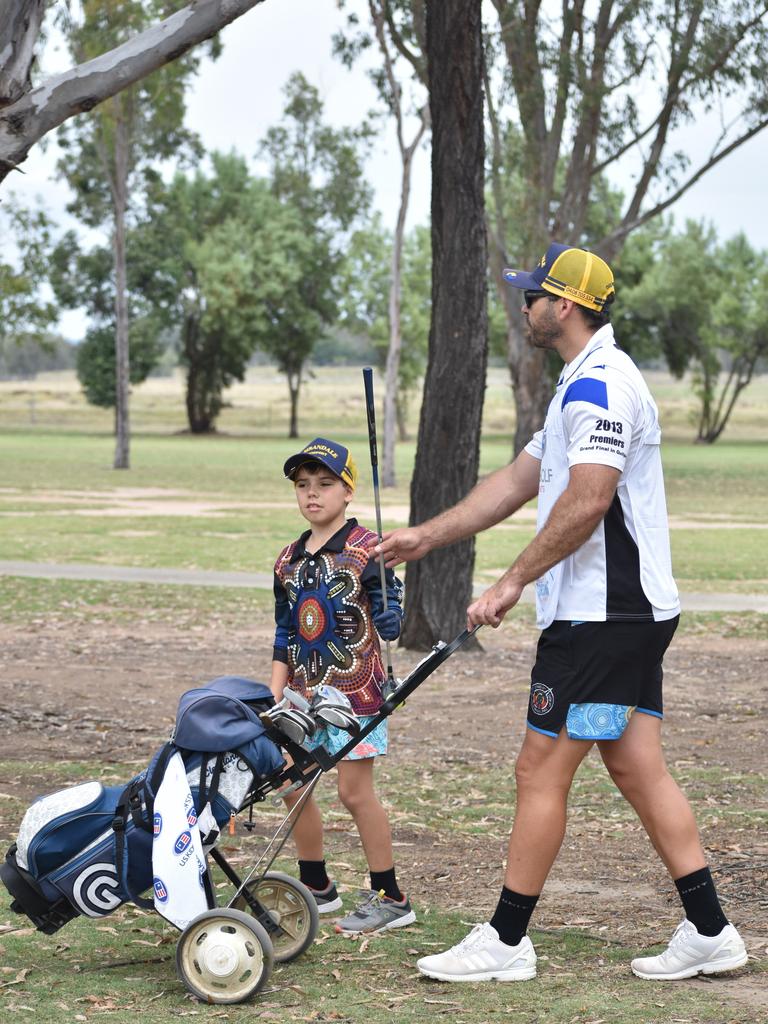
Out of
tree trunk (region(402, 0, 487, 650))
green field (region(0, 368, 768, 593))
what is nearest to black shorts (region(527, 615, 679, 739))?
tree trunk (region(402, 0, 487, 650))

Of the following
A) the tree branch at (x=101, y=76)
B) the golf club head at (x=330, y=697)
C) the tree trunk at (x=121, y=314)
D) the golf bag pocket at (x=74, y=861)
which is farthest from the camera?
the tree trunk at (x=121, y=314)

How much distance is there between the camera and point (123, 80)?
785 centimetres

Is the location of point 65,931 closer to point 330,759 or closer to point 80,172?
point 330,759

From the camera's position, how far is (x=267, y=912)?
4.41m

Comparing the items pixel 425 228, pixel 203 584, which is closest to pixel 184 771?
pixel 203 584

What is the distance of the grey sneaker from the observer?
4844mm

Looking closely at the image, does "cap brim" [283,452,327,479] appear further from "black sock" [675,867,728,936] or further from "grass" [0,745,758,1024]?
"black sock" [675,867,728,936]

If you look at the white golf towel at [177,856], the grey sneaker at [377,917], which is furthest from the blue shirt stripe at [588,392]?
the grey sneaker at [377,917]

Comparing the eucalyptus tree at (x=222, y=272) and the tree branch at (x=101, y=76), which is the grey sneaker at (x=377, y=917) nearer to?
the tree branch at (x=101, y=76)

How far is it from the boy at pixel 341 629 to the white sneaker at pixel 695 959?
0.91 meters

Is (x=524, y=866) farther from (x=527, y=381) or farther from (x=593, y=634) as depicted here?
(x=527, y=381)

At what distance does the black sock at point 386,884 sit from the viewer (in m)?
4.93

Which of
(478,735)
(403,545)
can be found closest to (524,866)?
(403,545)

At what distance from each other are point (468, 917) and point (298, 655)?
3.48 ft
